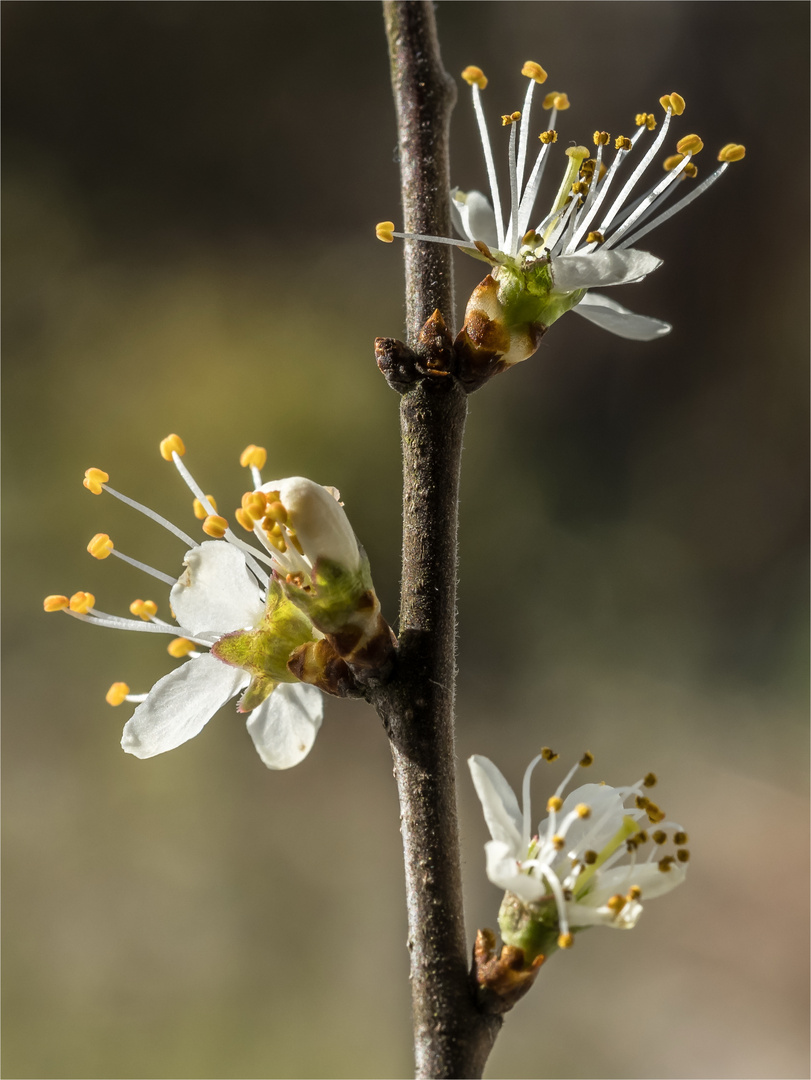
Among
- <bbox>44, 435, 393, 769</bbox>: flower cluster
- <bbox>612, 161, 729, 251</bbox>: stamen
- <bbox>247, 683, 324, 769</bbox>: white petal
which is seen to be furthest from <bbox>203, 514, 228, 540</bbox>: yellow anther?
<bbox>612, 161, 729, 251</bbox>: stamen

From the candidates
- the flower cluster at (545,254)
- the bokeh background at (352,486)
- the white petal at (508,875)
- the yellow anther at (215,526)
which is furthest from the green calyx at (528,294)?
the bokeh background at (352,486)

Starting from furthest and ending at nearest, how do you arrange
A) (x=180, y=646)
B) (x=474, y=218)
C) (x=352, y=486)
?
(x=352, y=486) < (x=474, y=218) < (x=180, y=646)

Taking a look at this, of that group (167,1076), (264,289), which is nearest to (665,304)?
(264,289)

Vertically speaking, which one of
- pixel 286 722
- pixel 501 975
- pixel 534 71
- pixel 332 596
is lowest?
pixel 501 975

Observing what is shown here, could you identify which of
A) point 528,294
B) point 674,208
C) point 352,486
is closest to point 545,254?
point 528,294

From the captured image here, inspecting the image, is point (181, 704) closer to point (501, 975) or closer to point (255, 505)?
point (255, 505)

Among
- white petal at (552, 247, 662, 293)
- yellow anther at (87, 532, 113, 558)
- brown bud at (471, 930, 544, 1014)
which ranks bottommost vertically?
brown bud at (471, 930, 544, 1014)

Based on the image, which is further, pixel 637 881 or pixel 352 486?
pixel 352 486

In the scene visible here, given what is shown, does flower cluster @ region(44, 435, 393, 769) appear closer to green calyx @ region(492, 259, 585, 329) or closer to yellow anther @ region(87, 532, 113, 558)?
yellow anther @ region(87, 532, 113, 558)
